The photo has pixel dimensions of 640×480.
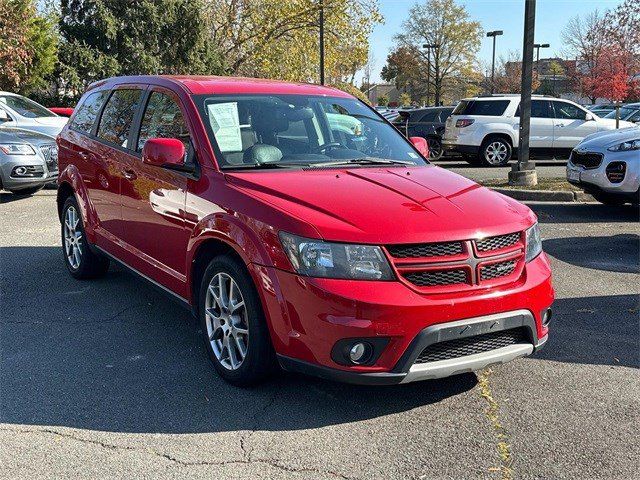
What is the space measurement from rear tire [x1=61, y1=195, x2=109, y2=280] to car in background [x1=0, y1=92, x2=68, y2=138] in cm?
855

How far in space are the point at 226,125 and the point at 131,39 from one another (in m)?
22.8

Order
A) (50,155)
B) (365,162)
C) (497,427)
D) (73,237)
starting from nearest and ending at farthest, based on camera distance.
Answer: (497,427) < (365,162) < (73,237) < (50,155)

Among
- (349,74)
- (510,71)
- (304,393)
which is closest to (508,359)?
(304,393)

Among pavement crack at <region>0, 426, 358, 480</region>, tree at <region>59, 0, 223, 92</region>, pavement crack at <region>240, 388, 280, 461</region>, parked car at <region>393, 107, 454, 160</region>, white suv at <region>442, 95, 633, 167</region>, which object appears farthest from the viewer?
tree at <region>59, 0, 223, 92</region>

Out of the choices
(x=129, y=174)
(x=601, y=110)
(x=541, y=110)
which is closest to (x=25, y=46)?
(x=541, y=110)

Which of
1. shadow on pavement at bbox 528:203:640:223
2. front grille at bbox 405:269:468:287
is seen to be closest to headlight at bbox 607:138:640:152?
shadow on pavement at bbox 528:203:640:223

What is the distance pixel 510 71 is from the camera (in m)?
66.6

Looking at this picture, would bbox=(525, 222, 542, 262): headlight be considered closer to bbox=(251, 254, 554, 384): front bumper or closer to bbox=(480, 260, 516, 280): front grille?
bbox=(480, 260, 516, 280): front grille

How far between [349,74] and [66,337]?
45925mm

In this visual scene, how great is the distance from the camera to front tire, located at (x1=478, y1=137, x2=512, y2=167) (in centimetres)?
1639

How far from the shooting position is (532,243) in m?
3.92

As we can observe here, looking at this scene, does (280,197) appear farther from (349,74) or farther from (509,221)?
(349,74)

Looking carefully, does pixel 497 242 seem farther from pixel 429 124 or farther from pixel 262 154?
pixel 429 124

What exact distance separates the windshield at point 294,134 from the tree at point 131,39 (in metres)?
21.2
